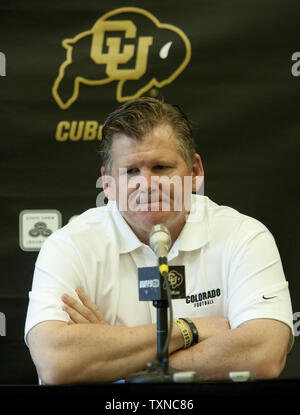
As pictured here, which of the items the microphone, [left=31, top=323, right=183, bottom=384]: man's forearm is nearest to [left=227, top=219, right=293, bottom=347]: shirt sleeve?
[left=31, top=323, right=183, bottom=384]: man's forearm

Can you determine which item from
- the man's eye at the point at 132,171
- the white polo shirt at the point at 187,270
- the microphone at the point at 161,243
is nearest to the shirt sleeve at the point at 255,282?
the white polo shirt at the point at 187,270

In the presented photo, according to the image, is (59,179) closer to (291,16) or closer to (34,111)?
(34,111)

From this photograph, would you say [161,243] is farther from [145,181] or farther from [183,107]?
[183,107]

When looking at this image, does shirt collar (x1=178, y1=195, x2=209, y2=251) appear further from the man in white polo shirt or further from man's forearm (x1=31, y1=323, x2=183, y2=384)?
man's forearm (x1=31, y1=323, x2=183, y2=384)

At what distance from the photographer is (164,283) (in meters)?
1.52

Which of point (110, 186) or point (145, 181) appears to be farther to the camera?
point (110, 186)

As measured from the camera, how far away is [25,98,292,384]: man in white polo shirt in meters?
2.01

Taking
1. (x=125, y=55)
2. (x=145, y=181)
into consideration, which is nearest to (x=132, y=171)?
(x=145, y=181)

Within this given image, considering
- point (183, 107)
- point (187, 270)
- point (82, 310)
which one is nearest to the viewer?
point (82, 310)

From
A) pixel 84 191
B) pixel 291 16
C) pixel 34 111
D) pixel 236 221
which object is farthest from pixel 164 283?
pixel 291 16

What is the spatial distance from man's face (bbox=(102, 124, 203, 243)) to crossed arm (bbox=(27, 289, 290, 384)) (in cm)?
44

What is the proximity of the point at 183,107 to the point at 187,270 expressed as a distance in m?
0.97

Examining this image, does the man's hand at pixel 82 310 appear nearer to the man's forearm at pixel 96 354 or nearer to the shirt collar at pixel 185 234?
the man's forearm at pixel 96 354

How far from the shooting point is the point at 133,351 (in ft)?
6.51
